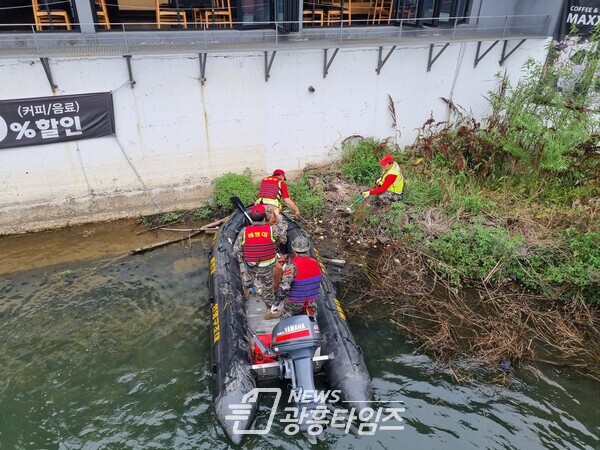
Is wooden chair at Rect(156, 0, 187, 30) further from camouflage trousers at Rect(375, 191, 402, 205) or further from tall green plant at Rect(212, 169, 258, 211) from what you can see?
camouflage trousers at Rect(375, 191, 402, 205)

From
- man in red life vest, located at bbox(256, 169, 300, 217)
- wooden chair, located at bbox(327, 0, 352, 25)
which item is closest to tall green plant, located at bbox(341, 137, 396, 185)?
man in red life vest, located at bbox(256, 169, 300, 217)

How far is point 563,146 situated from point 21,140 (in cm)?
862

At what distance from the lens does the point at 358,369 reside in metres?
4.37

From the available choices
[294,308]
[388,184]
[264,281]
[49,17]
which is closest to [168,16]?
[49,17]

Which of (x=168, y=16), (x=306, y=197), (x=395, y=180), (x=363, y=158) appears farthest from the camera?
(x=363, y=158)

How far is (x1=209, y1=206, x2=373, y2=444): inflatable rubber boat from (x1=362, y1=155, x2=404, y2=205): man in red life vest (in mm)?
2527

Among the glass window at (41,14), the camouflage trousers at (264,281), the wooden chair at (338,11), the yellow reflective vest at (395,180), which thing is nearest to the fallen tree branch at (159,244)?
the camouflage trousers at (264,281)

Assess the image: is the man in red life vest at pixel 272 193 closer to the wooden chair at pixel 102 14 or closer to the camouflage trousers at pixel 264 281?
the camouflage trousers at pixel 264 281

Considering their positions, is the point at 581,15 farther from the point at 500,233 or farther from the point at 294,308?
the point at 294,308

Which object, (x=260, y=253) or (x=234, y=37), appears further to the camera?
(x=234, y=37)

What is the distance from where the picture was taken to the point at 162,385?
4645mm

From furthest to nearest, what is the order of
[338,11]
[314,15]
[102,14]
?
[338,11] < [314,15] < [102,14]

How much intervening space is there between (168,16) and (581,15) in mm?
8251

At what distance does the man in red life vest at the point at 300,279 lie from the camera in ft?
14.5
